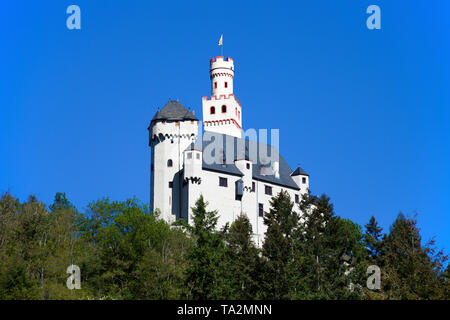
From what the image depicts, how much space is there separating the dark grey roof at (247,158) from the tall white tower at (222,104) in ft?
26.2

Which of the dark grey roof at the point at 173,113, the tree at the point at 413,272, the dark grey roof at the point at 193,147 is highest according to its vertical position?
the dark grey roof at the point at 173,113

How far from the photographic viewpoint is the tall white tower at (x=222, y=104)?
109250 millimetres

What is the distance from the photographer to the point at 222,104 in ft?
363

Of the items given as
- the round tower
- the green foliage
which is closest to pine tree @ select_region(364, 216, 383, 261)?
the green foliage

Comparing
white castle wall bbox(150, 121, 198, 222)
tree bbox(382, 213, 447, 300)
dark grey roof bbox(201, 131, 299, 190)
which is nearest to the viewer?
tree bbox(382, 213, 447, 300)

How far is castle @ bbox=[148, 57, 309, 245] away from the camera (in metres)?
86.2

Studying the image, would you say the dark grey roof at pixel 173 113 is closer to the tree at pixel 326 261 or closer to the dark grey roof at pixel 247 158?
the dark grey roof at pixel 247 158


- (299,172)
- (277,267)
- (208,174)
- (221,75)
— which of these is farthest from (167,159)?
(277,267)

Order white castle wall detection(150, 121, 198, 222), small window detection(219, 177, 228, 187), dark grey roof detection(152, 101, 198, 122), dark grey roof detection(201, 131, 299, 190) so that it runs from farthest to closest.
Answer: dark grey roof detection(152, 101, 198, 122) < dark grey roof detection(201, 131, 299, 190) < small window detection(219, 177, 228, 187) < white castle wall detection(150, 121, 198, 222)

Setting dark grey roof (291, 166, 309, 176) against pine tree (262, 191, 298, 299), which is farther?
dark grey roof (291, 166, 309, 176)

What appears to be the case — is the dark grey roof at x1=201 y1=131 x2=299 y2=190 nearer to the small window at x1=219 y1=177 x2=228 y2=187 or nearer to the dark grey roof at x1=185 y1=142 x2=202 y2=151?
the small window at x1=219 y1=177 x2=228 y2=187

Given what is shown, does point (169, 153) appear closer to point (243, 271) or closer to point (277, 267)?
point (243, 271)

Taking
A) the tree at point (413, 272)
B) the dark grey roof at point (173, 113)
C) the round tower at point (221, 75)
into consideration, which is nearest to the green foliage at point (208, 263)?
the tree at point (413, 272)
